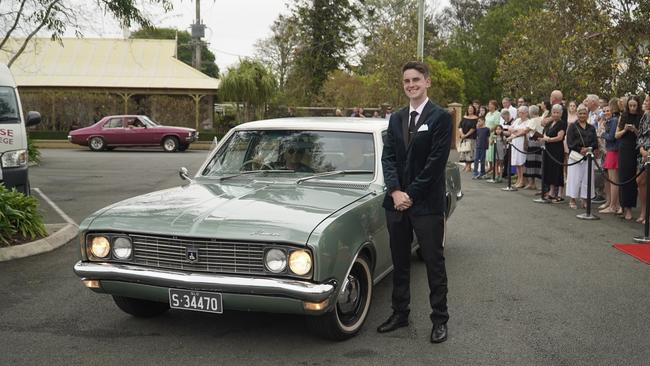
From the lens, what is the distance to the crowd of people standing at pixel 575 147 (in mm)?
10312

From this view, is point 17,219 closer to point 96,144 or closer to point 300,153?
point 300,153

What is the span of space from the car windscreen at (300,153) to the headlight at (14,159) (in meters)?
4.49

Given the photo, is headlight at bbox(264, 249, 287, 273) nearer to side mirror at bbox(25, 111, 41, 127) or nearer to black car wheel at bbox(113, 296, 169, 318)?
black car wheel at bbox(113, 296, 169, 318)

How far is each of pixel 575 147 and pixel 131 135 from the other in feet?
70.5

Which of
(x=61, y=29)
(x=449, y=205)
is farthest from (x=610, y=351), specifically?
(x=61, y=29)

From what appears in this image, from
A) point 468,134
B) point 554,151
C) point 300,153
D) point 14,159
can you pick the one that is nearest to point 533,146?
point 554,151

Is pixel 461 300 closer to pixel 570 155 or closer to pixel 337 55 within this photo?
pixel 570 155

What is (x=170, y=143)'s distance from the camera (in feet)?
93.9

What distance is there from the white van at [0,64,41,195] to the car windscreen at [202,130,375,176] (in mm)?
4452

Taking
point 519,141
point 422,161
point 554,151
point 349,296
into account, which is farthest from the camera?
point 519,141

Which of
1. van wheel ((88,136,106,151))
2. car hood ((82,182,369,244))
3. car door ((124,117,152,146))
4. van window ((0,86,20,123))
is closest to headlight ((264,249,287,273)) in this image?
car hood ((82,182,369,244))

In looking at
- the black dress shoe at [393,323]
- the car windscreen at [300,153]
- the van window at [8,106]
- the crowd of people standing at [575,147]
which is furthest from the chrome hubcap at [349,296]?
the van window at [8,106]

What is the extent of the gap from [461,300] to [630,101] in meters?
6.07

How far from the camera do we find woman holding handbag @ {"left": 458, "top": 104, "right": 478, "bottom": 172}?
57.8ft
